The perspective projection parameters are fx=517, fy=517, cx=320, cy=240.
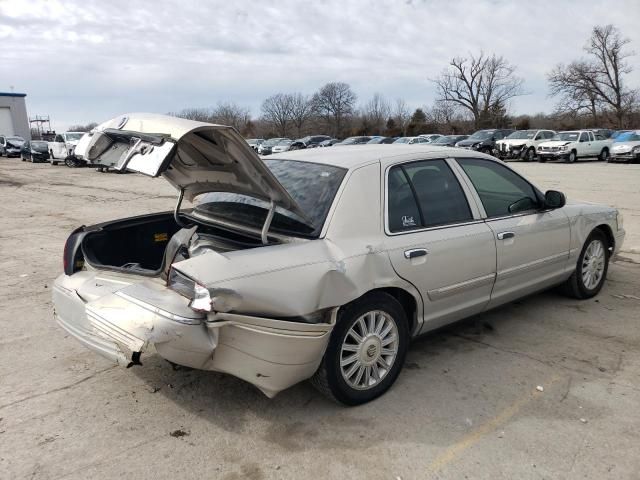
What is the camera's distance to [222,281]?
2609mm

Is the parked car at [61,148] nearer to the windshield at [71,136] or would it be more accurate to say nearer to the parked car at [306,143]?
the windshield at [71,136]

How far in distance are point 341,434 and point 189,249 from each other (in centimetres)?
143

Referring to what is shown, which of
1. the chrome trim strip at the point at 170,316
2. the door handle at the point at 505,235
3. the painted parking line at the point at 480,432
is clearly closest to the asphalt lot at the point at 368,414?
the painted parking line at the point at 480,432

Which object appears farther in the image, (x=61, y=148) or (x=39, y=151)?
(x=39, y=151)

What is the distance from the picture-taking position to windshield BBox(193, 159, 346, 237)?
3.17 metres

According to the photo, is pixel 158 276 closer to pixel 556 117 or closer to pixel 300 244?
pixel 300 244

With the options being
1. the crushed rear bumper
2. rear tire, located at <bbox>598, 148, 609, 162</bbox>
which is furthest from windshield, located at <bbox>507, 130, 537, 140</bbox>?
the crushed rear bumper

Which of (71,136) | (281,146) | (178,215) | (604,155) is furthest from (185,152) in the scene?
(71,136)

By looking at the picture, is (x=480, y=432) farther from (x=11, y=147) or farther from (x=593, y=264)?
(x=11, y=147)

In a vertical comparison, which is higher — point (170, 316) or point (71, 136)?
point (71, 136)

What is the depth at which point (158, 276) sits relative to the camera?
121 inches

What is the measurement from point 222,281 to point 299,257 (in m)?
0.47

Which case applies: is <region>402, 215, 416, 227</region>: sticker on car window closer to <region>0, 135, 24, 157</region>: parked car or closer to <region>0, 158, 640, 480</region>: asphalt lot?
<region>0, 158, 640, 480</region>: asphalt lot

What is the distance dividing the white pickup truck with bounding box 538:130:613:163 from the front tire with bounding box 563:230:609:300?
24456 mm
